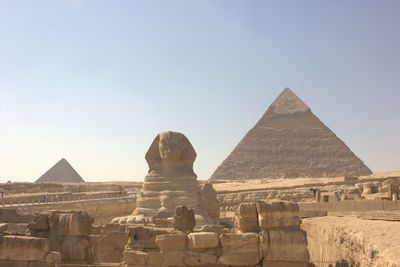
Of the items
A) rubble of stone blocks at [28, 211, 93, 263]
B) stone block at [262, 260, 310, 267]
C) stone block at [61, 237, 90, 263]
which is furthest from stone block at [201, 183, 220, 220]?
stone block at [262, 260, 310, 267]

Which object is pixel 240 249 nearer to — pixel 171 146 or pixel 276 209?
pixel 276 209

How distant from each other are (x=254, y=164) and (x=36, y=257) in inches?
5976

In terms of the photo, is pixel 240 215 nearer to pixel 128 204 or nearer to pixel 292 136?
pixel 128 204

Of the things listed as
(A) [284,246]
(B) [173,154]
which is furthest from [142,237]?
(B) [173,154]

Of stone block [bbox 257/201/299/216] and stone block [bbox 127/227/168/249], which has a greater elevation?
stone block [bbox 257/201/299/216]

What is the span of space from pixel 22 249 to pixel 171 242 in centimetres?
151

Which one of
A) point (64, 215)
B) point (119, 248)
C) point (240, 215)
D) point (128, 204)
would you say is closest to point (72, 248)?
point (64, 215)

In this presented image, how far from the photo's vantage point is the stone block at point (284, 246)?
14.0 feet

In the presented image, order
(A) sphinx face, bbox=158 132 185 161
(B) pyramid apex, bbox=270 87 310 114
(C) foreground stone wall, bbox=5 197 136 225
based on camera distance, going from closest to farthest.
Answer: (A) sphinx face, bbox=158 132 185 161
(C) foreground stone wall, bbox=5 197 136 225
(B) pyramid apex, bbox=270 87 310 114

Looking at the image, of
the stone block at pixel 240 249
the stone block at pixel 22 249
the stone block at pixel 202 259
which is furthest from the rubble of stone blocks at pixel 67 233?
the stone block at pixel 240 249

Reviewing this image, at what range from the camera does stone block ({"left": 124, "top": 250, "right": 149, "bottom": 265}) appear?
4.68 metres

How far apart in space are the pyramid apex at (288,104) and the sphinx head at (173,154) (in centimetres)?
15919

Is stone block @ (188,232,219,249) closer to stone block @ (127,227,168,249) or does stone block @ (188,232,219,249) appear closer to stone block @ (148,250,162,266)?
stone block @ (148,250,162,266)

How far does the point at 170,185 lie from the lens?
12.7m
